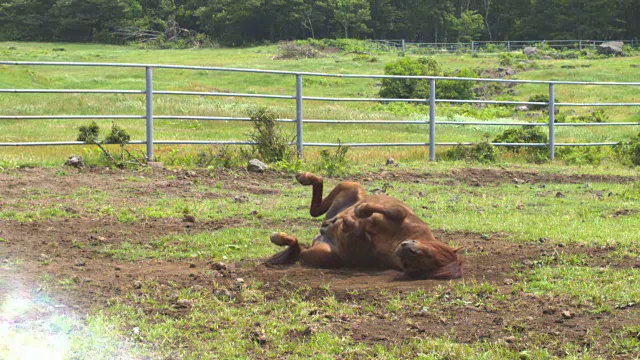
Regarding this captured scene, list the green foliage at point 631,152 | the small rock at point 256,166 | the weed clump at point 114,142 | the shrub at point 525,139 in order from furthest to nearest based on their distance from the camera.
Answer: the shrub at point 525,139
the green foliage at point 631,152
the small rock at point 256,166
the weed clump at point 114,142

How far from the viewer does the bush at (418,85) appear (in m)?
26.8

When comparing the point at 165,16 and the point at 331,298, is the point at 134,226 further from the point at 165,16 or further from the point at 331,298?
the point at 165,16

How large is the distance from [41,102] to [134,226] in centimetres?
1718

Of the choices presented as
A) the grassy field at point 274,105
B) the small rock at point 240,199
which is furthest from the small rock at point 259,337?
the grassy field at point 274,105

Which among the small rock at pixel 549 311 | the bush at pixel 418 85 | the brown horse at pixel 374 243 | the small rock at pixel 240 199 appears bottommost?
the small rock at pixel 549 311

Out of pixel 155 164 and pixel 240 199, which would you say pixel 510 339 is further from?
pixel 155 164

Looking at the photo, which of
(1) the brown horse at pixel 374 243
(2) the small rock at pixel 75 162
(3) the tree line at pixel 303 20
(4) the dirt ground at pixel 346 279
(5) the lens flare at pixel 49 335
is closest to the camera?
(5) the lens flare at pixel 49 335

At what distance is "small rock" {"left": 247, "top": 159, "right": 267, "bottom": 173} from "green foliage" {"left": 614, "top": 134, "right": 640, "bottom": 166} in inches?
260

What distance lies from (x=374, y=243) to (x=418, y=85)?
22.4m

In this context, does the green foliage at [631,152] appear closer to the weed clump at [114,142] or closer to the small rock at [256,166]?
the small rock at [256,166]

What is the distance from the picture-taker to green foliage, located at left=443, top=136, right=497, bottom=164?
43.5 feet

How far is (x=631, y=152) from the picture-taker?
13648mm

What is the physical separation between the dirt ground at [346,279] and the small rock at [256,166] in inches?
142

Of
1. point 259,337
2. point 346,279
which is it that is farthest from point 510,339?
point 346,279
